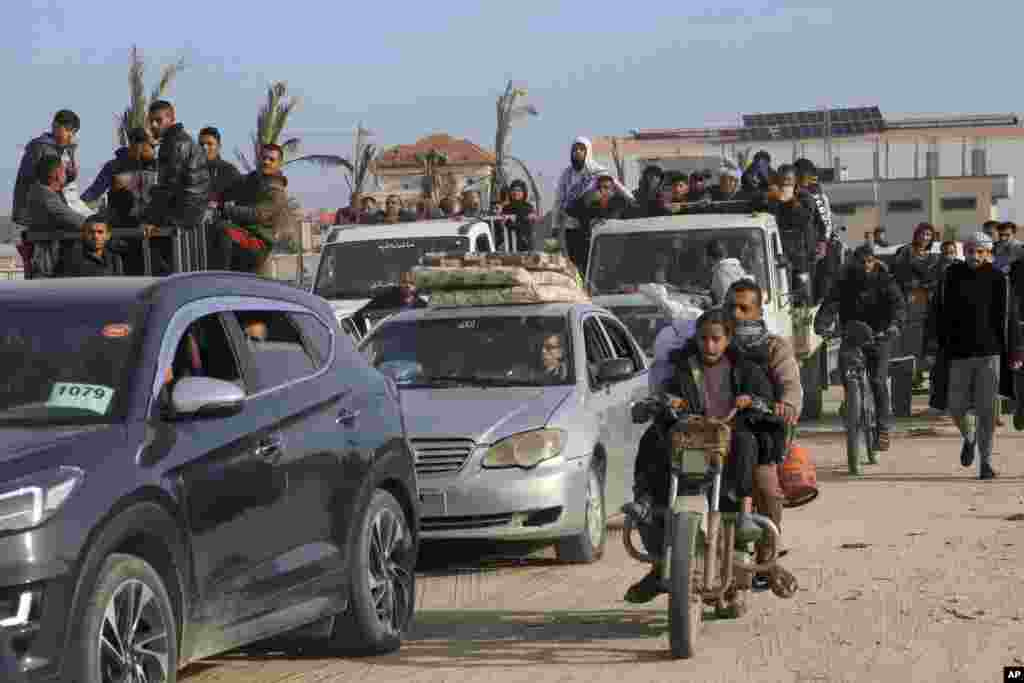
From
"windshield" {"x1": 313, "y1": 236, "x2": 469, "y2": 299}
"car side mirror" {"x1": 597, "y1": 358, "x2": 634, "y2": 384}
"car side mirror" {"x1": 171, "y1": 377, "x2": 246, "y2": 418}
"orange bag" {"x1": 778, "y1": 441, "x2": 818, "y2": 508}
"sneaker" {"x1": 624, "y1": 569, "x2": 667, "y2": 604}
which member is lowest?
"sneaker" {"x1": 624, "y1": 569, "x2": 667, "y2": 604}

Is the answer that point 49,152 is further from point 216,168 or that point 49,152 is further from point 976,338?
point 976,338

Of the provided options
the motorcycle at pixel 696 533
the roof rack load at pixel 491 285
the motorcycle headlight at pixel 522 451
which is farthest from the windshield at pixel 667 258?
the motorcycle at pixel 696 533

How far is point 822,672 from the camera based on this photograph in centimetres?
810

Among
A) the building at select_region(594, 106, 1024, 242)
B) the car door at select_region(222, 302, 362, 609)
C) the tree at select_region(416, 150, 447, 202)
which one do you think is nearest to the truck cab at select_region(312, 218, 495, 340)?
the car door at select_region(222, 302, 362, 609)

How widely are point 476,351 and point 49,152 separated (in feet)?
13.1

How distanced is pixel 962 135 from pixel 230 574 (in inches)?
4209

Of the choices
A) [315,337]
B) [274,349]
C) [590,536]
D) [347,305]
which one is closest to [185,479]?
[274,349]

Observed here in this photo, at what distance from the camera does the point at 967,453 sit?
55.2ft

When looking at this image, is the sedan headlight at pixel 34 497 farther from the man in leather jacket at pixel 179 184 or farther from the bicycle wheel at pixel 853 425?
the bicycle wheel at pixel 853 425

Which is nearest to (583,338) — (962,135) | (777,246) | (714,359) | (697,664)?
(714,359)

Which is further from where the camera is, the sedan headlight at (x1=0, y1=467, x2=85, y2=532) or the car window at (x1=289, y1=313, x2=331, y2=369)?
the car window at (x1=289, y1=313, x2=331, y2=369)

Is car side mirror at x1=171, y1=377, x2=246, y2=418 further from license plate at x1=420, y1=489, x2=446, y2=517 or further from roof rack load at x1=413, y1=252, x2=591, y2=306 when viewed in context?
roof rack load at x1=413, y1=252, x2=591, y2=306

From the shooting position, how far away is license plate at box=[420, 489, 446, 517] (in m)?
11.3

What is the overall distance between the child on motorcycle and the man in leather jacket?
598 centimetres
